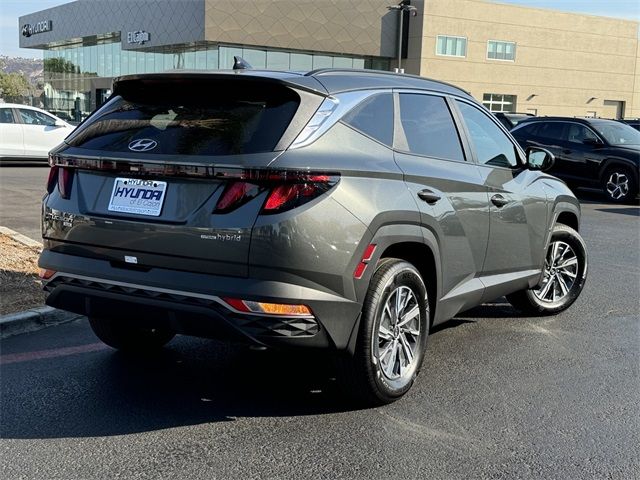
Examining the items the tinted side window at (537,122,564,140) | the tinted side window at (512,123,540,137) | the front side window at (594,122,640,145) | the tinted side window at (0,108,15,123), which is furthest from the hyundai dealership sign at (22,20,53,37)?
the front side window at (594,122,640,145)

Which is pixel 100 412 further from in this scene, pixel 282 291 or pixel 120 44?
pixel 120 44

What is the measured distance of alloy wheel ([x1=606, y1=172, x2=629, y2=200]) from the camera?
1598 centimetres

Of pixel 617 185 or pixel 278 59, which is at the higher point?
pixel 278 59

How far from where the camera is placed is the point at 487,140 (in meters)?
5.64

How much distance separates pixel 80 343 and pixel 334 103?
266cm

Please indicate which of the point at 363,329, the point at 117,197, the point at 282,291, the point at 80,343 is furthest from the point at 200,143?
the point at 80,343

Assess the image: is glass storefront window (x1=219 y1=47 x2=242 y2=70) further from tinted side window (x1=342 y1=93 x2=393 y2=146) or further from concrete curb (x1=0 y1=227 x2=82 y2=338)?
tinted side window (x1=342 y1=93 x2=393 y2=146)

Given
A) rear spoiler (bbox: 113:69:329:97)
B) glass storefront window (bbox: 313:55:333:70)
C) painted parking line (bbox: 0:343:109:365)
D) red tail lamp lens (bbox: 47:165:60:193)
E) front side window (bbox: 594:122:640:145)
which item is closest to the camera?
rear spoiler (bbox: 113:69:329:97)

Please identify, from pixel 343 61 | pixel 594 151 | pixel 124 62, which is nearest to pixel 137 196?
pixel 594 151

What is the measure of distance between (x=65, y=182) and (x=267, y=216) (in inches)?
54.3

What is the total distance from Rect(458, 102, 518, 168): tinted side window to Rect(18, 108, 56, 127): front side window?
1585cm

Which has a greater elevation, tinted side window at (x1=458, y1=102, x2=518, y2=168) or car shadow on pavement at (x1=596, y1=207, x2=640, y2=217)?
tinted side window at (x1=458, y1=102, x2=518, y2=168)

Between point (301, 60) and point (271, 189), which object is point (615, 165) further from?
point (301, 60)

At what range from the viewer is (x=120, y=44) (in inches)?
2375
